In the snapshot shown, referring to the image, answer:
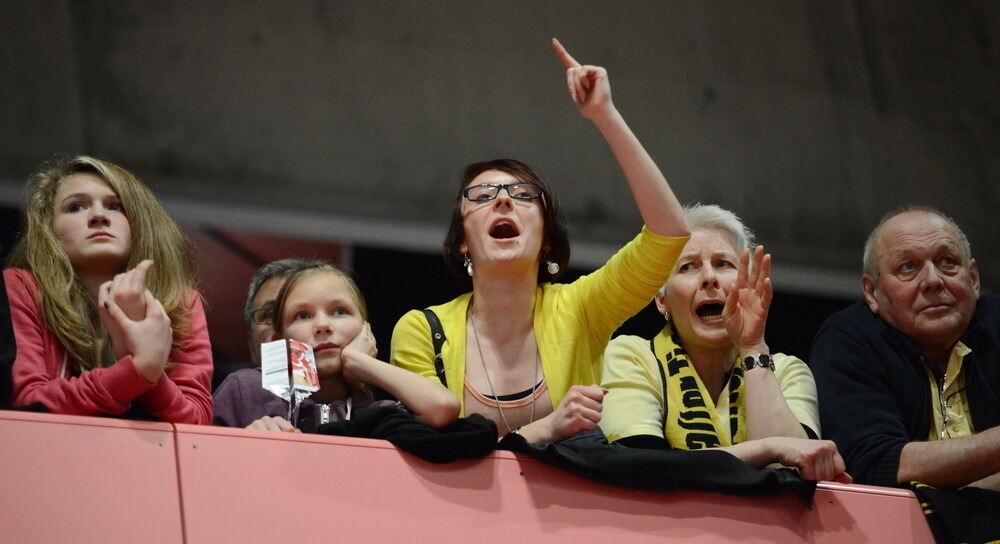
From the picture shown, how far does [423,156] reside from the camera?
4.52 m

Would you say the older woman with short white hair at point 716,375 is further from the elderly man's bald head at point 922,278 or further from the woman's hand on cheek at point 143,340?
the woman's hand on cheek at point 143,340

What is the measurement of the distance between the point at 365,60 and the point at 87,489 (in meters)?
2.63

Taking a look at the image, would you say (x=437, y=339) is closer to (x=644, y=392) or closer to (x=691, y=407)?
(x=644, y=392)

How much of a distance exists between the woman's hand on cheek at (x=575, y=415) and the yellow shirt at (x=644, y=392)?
0.78 feet

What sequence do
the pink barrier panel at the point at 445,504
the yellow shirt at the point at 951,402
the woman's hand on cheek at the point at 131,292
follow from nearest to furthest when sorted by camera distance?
1. the pink barrier panel at the point at 445,504
2. the woman's hand on cheek at the point at 131,292
3. the yellow shirt at the point at 951,402

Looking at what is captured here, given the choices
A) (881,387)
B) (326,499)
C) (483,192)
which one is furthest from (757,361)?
(326,499)

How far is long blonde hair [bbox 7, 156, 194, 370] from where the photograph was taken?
2.49 metres

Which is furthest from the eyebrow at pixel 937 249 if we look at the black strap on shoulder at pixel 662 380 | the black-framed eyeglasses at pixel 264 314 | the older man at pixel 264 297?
the black-framed eyeglasses at pixel 264 314

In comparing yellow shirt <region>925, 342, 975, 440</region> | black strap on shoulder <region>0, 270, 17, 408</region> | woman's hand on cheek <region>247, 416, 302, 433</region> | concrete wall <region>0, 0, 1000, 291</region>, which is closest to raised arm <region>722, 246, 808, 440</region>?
yellow shirt <region>925, 342, 975, 440</region>

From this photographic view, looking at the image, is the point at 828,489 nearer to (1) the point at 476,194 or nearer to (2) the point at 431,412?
(2) the point at 431,412

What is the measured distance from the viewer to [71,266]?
8.52 feet

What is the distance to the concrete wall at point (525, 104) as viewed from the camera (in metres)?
4.24

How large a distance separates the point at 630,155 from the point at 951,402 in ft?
3.26

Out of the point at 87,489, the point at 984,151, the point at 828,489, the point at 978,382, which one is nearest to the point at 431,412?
the point at 87,489
